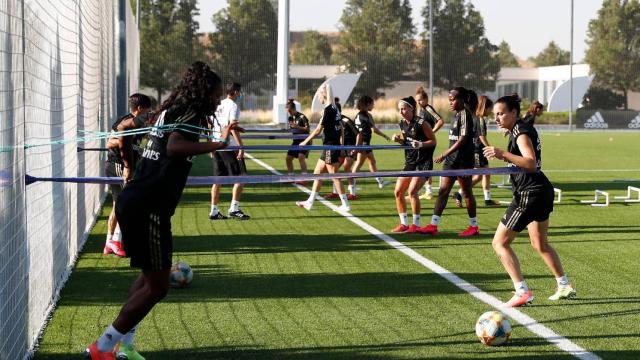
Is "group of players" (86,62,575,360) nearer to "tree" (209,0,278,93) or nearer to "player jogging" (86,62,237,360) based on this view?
"player jogging" (86,62,237,360)

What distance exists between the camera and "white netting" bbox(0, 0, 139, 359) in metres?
6.73

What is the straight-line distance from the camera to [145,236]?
659 cm

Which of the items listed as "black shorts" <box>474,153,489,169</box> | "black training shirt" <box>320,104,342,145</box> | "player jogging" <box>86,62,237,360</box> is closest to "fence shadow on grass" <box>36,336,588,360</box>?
"player jogging" <box>86,62,237,360</box>

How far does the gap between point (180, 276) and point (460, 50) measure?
3008 inches

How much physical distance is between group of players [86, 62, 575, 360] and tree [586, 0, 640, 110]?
82.9m

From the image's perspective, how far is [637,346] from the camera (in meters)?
7.51

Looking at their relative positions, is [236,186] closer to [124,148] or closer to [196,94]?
[124,148]

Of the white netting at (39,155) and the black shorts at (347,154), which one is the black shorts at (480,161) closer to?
the black shorts at (347,154)

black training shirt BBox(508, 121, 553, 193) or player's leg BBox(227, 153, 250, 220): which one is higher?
black training shirt BBox(508, 121, 553, 193)

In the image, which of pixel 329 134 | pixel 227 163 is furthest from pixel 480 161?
pixel 227 163

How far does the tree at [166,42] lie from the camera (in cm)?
7325

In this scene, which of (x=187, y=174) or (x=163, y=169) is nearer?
(x=163, y=169)

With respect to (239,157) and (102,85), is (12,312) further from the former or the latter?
(102,85)

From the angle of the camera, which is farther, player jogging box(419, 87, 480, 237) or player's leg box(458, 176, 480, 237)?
player's leg box(458, 176, 480, 237)
